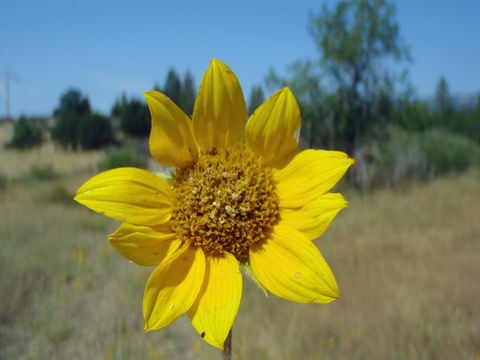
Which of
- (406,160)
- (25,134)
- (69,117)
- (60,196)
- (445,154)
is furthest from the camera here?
(69,117)

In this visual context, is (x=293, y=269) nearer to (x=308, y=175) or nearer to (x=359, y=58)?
(x=308, y=175)

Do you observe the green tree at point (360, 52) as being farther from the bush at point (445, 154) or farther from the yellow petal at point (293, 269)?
the yellow petal at point (293, 269)

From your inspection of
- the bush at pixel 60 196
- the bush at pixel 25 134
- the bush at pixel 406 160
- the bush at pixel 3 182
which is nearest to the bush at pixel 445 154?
the bush at pixel 406 160

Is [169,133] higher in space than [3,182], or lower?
higher

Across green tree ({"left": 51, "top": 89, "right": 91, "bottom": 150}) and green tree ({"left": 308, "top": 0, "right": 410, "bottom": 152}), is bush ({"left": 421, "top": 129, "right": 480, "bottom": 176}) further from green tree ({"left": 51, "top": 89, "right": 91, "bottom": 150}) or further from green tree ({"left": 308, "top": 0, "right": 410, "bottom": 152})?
green tree ({"left": 51, "top": 89, "right": 91, "bottom": 150})

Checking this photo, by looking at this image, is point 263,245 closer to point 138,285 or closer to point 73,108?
point 138,285

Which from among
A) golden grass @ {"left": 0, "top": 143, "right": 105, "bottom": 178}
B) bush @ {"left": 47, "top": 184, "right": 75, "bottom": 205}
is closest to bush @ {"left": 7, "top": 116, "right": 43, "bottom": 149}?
golden grass @ {"left": 0, "top": 143, "right": 105, "bottom": 178}

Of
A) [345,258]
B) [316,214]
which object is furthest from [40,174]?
[316,214]
